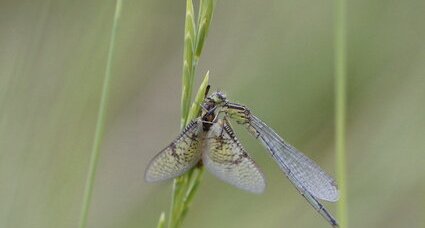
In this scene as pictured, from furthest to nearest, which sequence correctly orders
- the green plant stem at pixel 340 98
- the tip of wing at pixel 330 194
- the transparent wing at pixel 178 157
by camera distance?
the tip of wing at pixel 330 194 → the transparent wing at pixel 178 157 → the green plant stem at pixel 340 98

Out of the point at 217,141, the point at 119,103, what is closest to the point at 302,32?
the point at 119,103

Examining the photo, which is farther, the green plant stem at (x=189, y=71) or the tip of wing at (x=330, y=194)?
the tip of wing at (x=330, y=194)

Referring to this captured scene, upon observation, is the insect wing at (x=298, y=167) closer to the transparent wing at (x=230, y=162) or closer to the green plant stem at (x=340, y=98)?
the transparent wing at (x=230, y=162)

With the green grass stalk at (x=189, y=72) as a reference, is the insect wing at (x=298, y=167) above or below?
below

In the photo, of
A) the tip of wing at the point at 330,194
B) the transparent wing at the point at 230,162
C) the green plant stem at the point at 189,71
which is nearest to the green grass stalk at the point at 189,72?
the green plant stem at the point at 189,71

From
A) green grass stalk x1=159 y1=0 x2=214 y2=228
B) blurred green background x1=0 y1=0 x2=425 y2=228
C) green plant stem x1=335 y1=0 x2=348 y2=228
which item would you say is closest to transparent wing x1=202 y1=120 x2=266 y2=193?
green grass stalk x1=159 y1=0 x2=214 y2=228

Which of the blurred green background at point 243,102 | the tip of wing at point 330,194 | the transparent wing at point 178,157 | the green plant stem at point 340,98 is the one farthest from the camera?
the blurred green background at point 243,102

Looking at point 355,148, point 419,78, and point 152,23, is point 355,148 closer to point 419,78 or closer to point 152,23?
point 419,78
